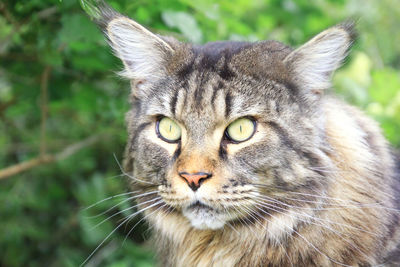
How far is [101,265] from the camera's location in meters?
4.22

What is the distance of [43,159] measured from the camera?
3664 mm

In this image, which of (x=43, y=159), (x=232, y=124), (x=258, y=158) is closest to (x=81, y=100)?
(x=43, y=159)

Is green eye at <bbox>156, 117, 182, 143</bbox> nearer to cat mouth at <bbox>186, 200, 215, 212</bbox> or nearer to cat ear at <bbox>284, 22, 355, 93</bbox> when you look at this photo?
cat mouth at <bbox>186, 200, 215, 212</bbox>

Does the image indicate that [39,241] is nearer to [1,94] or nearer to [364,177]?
[1,94]

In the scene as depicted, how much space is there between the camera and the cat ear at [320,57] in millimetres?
2311

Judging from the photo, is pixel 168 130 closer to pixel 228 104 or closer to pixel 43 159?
pixel 228 104

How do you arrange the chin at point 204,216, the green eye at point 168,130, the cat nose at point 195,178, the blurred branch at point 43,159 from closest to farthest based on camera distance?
1. the cat nose at point 195,178
2. the chin at point 204,216
3. the green eye at point 168,130
4. the blurred branch at point 43,159

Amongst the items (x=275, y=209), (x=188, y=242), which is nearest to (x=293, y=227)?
(x=275, y=209)

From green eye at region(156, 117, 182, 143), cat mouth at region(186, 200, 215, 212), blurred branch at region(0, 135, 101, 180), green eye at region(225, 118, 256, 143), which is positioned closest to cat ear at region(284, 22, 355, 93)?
green eye at region(225, 118, 256, 143)

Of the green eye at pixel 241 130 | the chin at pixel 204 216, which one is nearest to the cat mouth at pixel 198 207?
the chin at pixel 204 216

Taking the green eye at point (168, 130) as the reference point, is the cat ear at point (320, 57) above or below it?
above

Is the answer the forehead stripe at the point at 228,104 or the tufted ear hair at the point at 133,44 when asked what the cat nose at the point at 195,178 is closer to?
the forehead stripe at the point at 228,104

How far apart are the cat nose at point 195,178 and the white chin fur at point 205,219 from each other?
150mm

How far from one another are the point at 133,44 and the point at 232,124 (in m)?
0.69
